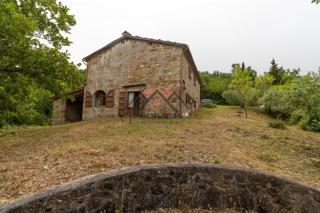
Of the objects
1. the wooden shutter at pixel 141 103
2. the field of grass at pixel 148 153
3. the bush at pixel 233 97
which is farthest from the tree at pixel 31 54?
the bush at pixel 233 97

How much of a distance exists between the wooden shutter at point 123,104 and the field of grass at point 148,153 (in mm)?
7289

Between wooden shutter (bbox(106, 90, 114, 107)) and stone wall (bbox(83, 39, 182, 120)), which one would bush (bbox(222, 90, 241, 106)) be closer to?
stone wall (bbox(83, 39, 182, 120))

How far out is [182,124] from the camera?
16.4 m

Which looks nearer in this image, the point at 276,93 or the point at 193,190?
the point at 193,190

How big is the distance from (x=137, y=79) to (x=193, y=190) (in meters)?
16.3

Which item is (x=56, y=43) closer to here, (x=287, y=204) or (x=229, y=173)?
(x=229, y=173)

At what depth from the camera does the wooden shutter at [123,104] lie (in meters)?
21.6

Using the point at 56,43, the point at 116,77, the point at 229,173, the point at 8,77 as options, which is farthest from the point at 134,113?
the point at 229,173

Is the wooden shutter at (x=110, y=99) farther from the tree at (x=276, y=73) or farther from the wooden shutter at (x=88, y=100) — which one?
the tree at (x=276, y=73)

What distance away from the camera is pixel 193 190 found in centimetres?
597

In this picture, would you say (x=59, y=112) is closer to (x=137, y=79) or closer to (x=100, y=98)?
(x=100, y=98)

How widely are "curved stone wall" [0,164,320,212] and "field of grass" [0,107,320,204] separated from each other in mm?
2546

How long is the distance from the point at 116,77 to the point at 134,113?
3.52 m

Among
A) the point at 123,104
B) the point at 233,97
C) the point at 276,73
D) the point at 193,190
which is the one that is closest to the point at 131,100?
the point at 123,104
